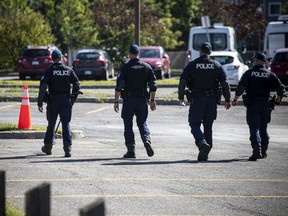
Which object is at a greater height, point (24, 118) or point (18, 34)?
point (18, 34)

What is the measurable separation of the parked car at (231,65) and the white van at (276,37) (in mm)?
10292

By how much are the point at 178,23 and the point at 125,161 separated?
63.5 m

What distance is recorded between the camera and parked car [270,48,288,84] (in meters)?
37.0

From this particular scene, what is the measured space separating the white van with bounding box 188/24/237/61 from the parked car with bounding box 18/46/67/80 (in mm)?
6416

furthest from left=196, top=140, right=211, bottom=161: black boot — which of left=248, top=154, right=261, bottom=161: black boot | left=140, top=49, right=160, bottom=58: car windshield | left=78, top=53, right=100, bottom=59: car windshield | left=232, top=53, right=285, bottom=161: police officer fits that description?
left=140, top=49, right=160, bottom=58: car windshield

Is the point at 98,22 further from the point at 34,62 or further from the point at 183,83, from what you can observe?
the point at 183,83

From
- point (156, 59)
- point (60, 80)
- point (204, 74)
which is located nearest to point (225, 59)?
point (156, 59)

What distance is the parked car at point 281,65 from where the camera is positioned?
121ft

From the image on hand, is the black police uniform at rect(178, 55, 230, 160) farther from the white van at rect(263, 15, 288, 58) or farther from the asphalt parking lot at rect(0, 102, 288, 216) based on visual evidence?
the white van at rect(263, 15, 288, 58)

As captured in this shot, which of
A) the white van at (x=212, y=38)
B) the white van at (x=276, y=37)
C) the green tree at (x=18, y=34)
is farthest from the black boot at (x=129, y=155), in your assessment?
the green tree at (x=18, y=34)

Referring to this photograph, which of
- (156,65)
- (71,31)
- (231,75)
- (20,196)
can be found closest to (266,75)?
(20,196)

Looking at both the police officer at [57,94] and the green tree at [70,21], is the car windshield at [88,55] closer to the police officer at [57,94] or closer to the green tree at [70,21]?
the green tree at [70,21]

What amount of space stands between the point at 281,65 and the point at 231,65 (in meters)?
4.01

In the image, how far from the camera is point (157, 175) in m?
12.1
